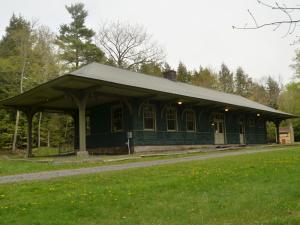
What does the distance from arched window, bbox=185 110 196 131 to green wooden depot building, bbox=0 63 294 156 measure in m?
0.02

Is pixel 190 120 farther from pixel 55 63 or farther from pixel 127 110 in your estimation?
pixel 55 63

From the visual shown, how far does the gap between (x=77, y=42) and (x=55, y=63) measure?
320 inches

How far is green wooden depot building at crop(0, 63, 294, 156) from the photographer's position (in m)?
16.7

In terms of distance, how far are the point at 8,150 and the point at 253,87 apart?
2102 inches

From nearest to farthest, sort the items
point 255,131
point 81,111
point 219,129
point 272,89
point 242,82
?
point 81,111, point 219,129, point 255,131, point 242,82, point 272,89

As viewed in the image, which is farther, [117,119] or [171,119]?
[171,119]

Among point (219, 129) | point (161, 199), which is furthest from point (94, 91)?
point (219, 129)


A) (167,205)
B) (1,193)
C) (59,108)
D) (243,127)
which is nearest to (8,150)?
(59,108)

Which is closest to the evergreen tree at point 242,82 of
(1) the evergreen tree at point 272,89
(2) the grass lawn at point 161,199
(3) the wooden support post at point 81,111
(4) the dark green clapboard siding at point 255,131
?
(1) the evergreen tree at point 272,89

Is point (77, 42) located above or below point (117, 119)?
above

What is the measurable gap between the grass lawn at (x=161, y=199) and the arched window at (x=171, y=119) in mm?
12797

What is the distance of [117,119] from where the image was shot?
2059cm

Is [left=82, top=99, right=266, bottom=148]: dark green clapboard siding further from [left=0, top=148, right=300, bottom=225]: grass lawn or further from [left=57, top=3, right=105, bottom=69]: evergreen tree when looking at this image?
[left=57, top=3, right=105, bottom=69]: evergreen tree

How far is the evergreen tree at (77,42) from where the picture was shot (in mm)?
40281
